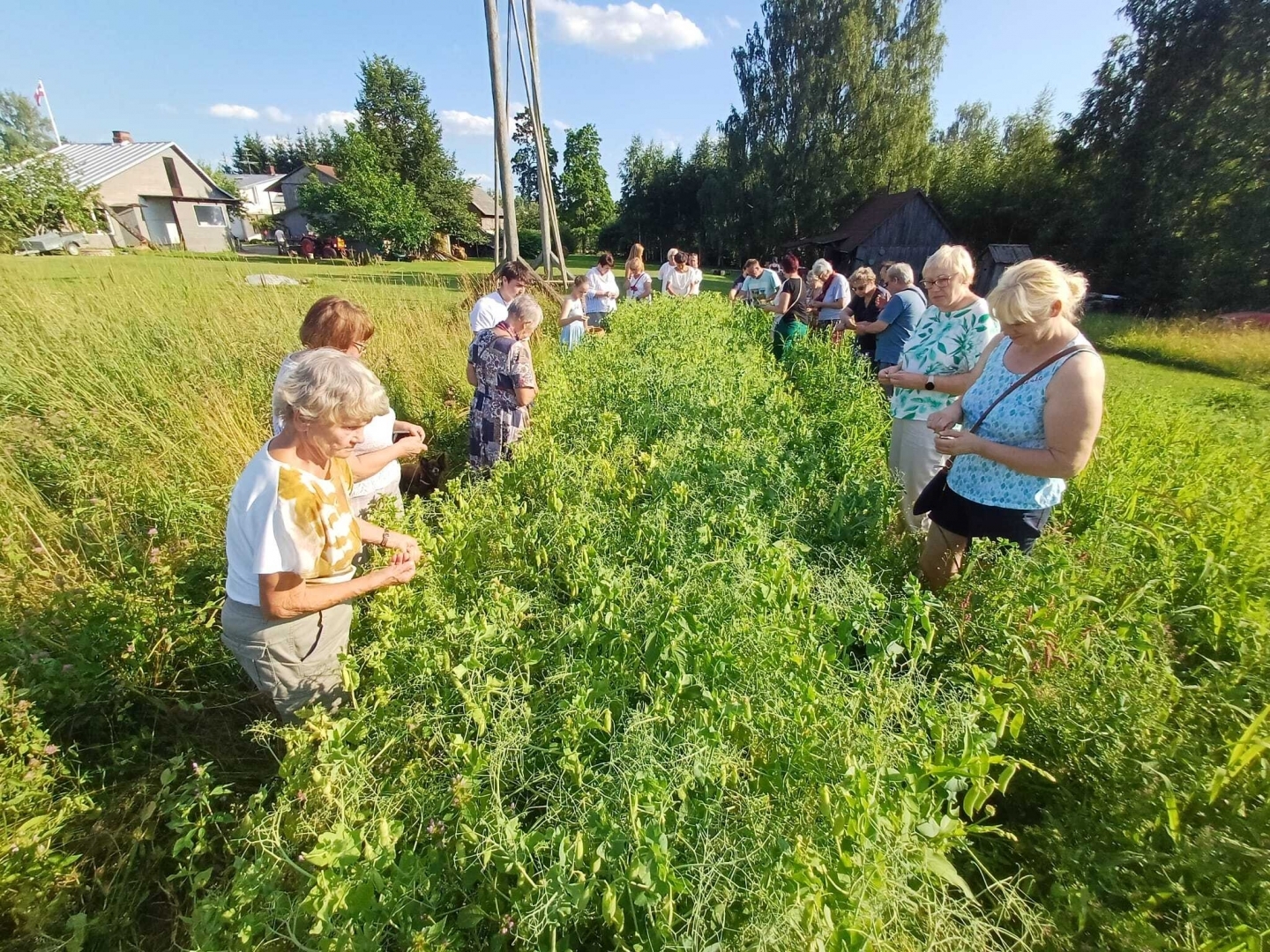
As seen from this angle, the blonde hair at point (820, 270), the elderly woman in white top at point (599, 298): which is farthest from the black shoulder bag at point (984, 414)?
the elderly woman in white top at point (599, 298)

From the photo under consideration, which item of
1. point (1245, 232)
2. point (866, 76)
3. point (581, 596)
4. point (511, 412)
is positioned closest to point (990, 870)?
point (581, 596)

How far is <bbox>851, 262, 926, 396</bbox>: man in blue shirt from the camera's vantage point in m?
5.29

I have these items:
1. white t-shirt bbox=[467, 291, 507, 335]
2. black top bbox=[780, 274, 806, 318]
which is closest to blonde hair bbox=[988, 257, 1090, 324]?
white t-shirt bbox=[467, 291, 507, 335]

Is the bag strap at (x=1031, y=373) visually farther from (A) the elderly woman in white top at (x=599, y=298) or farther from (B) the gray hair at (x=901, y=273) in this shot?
(A) the elderly woman in white top at (x=599, y=298)

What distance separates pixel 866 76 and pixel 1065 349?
3232 centimetres

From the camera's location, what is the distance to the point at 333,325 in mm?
2766

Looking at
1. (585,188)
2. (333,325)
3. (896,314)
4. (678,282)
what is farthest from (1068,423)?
(585,188)

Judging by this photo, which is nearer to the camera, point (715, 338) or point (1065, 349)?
point (1065, 349)

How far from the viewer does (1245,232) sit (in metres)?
17.4

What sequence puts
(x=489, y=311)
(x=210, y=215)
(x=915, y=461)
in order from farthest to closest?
(x=210, y=215) < (x=489, y=311) < (x=915, y=461)

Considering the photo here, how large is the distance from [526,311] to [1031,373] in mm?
2882

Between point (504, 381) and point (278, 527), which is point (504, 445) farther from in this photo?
point (278, 527)

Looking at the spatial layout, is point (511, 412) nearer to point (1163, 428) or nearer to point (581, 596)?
point (581, 596)

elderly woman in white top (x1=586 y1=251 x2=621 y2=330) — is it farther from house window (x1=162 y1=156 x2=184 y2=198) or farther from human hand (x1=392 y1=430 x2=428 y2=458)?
house window (x1=162 y1=156 x2=184 y2=198)
